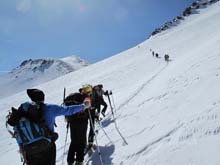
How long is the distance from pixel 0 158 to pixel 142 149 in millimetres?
7395

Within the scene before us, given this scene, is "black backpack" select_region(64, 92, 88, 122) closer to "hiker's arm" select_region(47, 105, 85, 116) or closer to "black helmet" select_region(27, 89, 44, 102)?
"hiker's arm" select_region(47, 105, 85, 116)

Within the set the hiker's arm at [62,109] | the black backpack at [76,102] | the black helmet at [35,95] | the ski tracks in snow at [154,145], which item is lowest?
the ski tracks in snow at [154,145]

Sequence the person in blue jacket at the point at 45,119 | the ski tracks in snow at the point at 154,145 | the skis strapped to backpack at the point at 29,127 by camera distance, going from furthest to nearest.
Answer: the ski tracks in snow at the point at 154,145 < the person in blue jacket at the point at 45,119 < the skis strapped to backpack at the point at 29,127

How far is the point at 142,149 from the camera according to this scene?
5.57 meters

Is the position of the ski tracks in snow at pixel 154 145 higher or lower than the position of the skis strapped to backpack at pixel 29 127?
lower

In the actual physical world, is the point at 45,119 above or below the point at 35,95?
below

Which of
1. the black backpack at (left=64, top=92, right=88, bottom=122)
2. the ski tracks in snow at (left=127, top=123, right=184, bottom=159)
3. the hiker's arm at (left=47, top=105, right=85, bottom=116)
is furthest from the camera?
the black backpack at (left=64, top=92, right=88, bottom=122)

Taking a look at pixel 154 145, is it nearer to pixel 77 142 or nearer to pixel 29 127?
pixel 77 142

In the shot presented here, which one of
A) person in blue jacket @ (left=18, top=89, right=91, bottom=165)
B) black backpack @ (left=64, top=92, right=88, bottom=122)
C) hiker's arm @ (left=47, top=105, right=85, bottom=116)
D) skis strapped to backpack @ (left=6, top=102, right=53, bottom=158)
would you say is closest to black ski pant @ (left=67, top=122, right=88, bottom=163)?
black backpack @ (left=64, top=92, right=88, bottom=122)

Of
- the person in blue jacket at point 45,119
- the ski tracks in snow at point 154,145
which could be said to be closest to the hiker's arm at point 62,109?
the person in blue jacket at point 45,119

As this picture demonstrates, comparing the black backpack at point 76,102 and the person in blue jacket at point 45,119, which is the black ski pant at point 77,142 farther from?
the person in blue jacket at point 45,119

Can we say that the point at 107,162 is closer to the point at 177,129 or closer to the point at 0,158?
the point at 177,129

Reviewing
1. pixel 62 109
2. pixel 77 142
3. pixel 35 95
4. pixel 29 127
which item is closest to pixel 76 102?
pixel 77 142

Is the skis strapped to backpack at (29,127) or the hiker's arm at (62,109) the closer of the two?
the skis strapped to backpack at (29,127)
